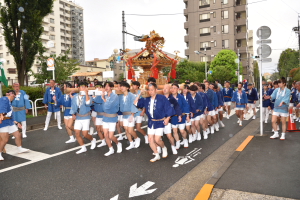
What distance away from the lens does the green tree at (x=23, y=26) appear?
15438 millimetres

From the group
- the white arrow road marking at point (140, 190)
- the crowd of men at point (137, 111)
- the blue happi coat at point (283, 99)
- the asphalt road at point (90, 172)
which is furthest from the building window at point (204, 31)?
the white arrow road marking at point (140, 190)

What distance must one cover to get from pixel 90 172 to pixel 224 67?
36426mm

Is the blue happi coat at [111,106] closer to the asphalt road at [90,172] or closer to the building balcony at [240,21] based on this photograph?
the asphalt road at [90,172]

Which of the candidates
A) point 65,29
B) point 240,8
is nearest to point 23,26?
point 240,8

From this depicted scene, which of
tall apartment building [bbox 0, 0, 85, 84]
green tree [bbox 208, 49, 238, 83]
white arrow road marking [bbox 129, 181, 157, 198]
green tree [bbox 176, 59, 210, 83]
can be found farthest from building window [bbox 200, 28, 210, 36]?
white arrow road marking [bbox 129, 181, 157, 198]

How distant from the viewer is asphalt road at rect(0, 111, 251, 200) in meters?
4.10

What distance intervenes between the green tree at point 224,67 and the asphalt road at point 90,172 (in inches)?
1273

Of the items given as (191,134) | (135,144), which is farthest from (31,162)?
(191,134)

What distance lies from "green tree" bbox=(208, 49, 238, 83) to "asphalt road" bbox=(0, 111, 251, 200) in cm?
3233

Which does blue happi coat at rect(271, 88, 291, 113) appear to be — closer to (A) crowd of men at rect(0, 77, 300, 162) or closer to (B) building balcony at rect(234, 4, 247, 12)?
(A) crowd of men at rect(0, 77, 300, 162)

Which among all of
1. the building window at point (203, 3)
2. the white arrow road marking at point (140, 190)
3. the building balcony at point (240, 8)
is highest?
the building window at point (203, 3)

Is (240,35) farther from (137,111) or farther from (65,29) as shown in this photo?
(137,111)

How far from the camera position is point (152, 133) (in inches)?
219

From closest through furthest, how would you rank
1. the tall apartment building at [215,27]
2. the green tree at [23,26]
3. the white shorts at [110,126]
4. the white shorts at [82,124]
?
the white shorts at [110,126]
the white shorts at [82,124]
the green tree at [23,26]
the tall apartment building at [215,27]
